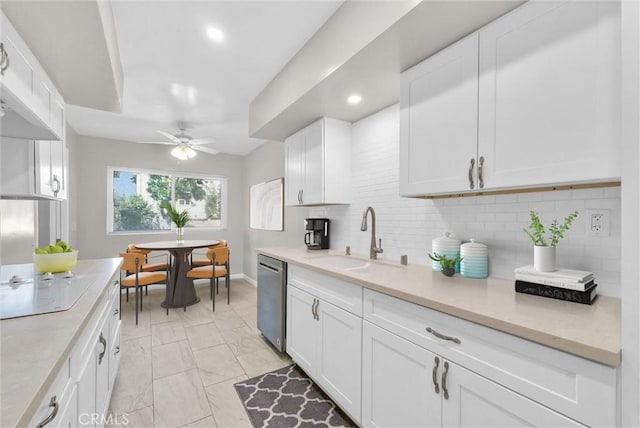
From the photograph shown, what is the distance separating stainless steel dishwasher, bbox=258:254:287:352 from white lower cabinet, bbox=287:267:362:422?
0.30 feet

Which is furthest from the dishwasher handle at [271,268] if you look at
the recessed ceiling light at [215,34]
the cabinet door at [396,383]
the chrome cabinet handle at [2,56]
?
the chrome cabinet handle at [2,56]

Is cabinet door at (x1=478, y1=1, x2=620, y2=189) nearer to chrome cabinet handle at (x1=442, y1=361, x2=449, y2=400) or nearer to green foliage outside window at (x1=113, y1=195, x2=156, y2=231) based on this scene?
chrome cabinet handle at (x1=442, y1=361, x2=449, y2=400)

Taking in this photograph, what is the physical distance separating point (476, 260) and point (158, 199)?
5118mm

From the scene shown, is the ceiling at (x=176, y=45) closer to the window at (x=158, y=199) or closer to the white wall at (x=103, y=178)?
the white wall at (x=103, y=178)

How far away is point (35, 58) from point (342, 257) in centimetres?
244

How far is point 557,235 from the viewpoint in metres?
1.25

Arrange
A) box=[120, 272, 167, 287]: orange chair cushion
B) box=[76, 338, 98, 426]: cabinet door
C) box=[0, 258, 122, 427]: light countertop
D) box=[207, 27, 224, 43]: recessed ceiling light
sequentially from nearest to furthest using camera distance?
box=[0, 258, 122, 427]: light countertop
box=[76, 338, 98, 426]: cabinet door
box=[207, 27, 224, 43]: recessed ceiling light
box=[120, 272, 167, 287]: orange chair cushion

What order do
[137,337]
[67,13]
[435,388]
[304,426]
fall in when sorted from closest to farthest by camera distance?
[435,388]
[67,13]
[304,426]
[137,337]

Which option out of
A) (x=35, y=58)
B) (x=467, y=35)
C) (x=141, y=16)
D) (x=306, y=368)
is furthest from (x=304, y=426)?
(x=141, y=16)

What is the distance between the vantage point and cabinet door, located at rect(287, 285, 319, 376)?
2018mm

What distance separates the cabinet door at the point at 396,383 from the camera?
1.19 metres

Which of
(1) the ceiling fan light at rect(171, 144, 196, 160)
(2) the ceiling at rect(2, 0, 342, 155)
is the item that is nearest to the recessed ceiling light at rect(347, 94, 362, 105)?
(2) the ceiling at rect(2, 0, 342, 155)

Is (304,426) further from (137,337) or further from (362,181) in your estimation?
(137,337)

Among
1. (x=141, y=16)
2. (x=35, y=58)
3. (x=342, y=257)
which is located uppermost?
(x=141, y=16)
